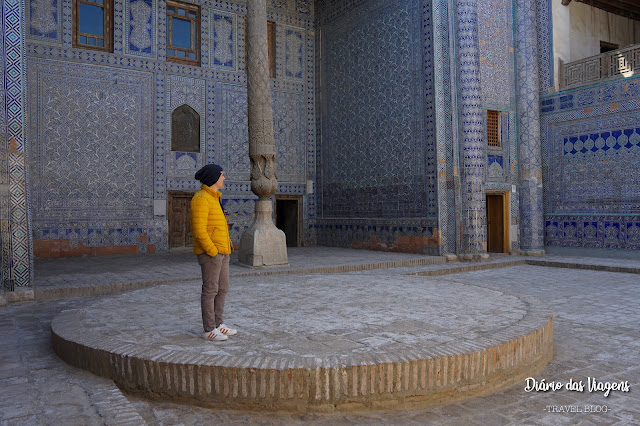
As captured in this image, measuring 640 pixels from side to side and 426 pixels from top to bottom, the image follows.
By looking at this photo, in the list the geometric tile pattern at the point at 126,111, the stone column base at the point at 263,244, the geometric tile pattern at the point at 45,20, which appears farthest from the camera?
the geometric tile pattern at the point at 126,111

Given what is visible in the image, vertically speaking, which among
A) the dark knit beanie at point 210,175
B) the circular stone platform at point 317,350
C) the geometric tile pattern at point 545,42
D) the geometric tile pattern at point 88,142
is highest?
the geometric tile pattern at point 545,42

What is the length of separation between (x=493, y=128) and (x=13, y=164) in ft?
32.2

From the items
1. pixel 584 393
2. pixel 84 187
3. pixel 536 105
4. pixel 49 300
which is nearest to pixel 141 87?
pixel 84 187

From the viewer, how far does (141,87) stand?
12328 mm

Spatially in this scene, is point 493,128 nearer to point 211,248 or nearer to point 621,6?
point 621,6

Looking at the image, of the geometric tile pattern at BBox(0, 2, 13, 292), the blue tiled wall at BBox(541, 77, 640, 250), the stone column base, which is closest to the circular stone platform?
the geometric tile pattern at BBox(0, 2, 13, 292)

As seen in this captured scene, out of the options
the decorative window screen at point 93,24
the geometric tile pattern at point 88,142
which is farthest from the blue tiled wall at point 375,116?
the decorative window screen at point 93,24

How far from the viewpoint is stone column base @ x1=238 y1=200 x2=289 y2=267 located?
28.5ft

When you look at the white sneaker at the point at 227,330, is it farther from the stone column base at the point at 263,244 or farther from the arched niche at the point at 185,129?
the arched niche at the point at 185,129

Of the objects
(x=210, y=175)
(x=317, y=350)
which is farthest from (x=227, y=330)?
(x=210, y=175)

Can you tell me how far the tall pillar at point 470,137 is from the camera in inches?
427

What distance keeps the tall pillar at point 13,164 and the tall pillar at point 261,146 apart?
3469 millimetres

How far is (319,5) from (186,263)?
909 cm

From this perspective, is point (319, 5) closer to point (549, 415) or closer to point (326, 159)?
point (326, 159)
